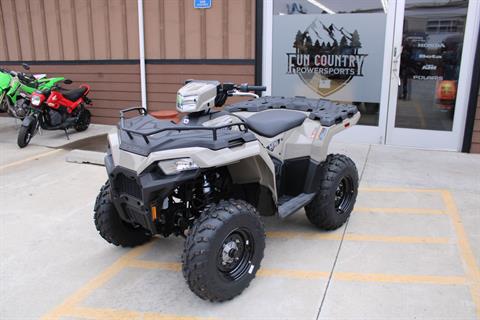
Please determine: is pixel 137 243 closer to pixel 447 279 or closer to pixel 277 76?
pixel 447 279

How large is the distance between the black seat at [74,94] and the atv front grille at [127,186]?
5306mm

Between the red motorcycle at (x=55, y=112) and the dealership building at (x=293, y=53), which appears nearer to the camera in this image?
the dealership building at (x=293, y=53)

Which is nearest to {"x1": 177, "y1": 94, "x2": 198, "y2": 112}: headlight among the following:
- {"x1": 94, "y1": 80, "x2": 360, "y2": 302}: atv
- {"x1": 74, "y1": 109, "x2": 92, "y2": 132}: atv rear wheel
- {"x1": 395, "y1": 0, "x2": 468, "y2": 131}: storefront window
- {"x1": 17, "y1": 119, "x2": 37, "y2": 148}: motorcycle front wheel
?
{"x1": 94, "y1": 80, "x2": 360, "y2": 302}: atv

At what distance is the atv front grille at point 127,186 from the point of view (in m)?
2.69

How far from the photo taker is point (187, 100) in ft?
10.2

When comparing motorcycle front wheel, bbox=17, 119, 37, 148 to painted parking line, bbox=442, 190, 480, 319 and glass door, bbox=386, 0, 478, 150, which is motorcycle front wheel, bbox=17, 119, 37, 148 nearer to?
glass door, bbox=386, 0, 478, 150

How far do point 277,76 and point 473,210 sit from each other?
3.81m

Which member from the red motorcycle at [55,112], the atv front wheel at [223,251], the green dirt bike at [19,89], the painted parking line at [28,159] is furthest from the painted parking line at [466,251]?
the green dirt bike at [19,89]

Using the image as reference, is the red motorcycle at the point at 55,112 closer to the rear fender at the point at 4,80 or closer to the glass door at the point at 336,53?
the rear fender at the point at 4,80

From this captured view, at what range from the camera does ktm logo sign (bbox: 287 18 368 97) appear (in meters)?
6.64

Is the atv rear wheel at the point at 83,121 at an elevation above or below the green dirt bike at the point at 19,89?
below

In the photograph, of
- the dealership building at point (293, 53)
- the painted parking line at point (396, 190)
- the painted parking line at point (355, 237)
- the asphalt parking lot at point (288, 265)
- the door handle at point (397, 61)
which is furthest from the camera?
the door handle at point (397, 61)

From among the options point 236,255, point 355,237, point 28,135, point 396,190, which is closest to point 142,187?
point 236,255

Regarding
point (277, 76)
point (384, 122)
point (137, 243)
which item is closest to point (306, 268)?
point (137, 243)
